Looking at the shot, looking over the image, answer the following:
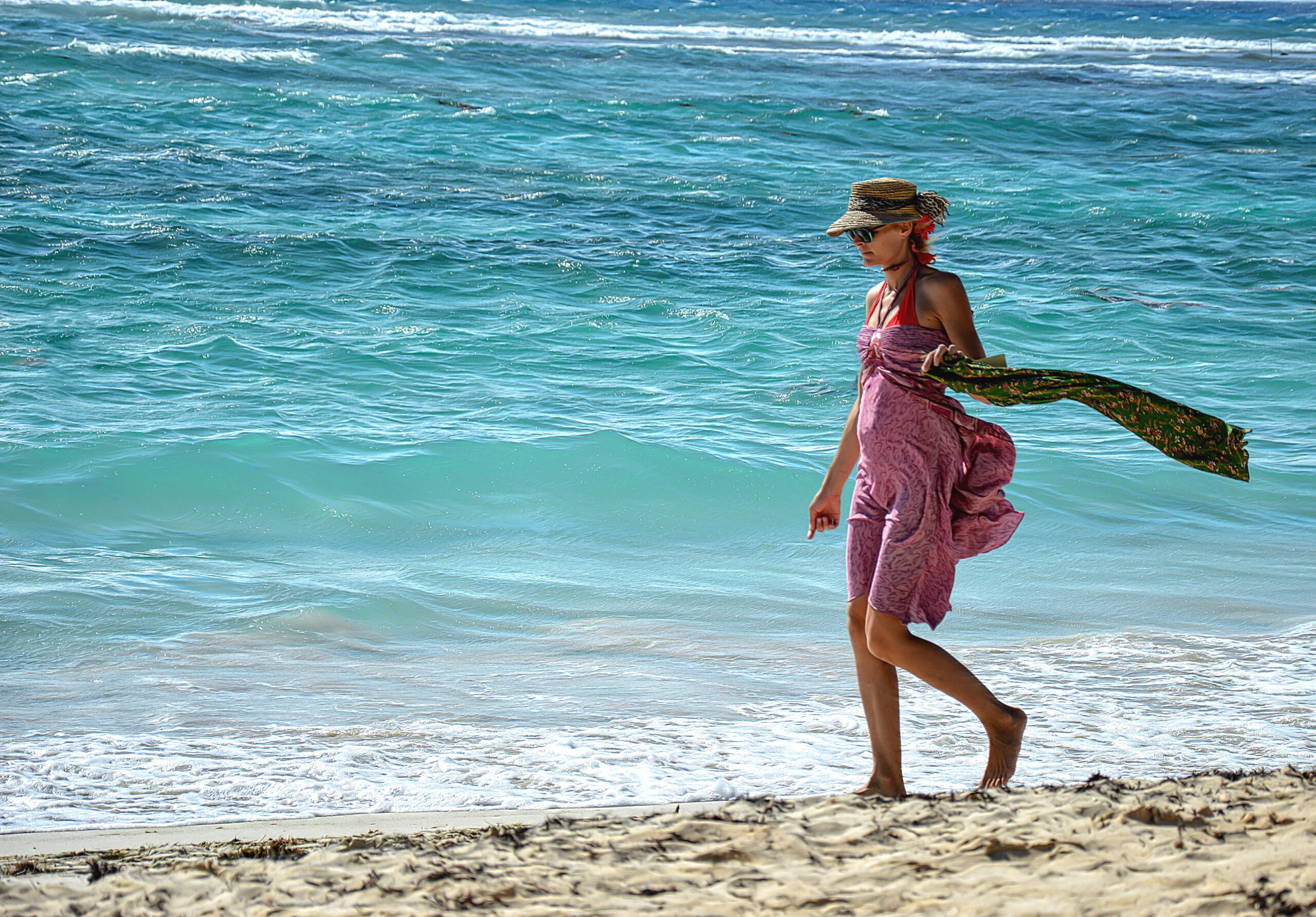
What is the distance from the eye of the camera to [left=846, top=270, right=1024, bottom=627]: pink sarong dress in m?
3.26

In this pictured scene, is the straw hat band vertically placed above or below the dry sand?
above

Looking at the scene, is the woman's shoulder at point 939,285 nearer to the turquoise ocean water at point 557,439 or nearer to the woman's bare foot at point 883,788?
the woman's bare foot at point 883,788

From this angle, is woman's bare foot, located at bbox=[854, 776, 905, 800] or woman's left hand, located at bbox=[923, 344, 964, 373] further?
woman's bare foot, located at bbox=[854, 776, 905, 800]

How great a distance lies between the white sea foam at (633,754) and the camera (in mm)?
3697

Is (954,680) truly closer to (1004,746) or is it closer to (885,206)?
(1004,746)

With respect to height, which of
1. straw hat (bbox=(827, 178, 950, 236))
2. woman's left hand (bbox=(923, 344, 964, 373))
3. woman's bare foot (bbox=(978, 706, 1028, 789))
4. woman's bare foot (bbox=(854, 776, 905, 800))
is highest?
straw hat (bbox=(827, 178, 950, 236))

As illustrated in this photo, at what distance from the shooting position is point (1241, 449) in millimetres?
3320

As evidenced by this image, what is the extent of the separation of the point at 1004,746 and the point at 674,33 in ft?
110

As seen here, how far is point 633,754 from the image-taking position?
4.09 meters

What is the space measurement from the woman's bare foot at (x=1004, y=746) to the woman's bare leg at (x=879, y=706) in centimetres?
25

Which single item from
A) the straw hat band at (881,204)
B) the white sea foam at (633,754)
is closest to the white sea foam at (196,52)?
the white sea foam at (633,754)

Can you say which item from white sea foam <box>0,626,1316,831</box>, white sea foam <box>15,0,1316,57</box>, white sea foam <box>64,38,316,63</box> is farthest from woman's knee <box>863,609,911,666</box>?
white sea foam <box>15,0,1316,57</box>

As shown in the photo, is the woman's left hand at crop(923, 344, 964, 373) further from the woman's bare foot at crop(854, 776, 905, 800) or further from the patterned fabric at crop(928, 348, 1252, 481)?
the woman's bare foot at crop(854, 776, 905, 800)

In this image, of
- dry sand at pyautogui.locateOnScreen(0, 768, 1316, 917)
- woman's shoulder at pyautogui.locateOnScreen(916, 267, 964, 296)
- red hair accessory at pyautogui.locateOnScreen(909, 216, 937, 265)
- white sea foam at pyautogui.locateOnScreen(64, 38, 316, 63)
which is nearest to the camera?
dry sand at pyautogui.locateOnScreen(0, 768, 1316, 917)
